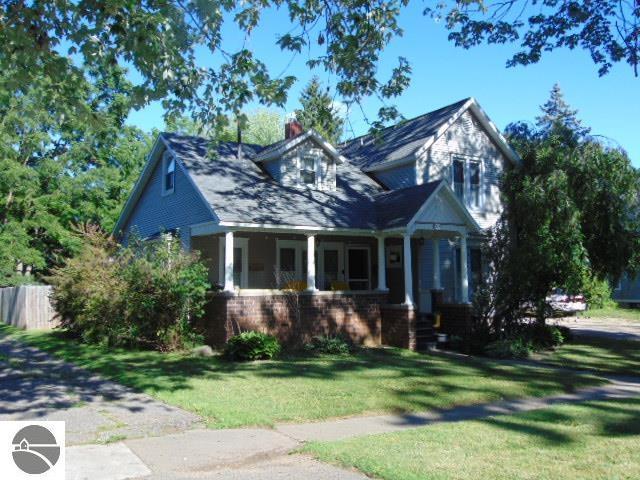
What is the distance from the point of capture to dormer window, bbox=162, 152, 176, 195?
63.7ft

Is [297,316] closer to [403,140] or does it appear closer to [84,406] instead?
[84,406]

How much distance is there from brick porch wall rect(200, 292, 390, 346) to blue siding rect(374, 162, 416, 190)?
490 centimetres

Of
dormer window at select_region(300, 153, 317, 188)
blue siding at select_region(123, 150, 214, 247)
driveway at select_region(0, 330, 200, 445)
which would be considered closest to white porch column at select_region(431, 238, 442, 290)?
dormer window at select_region(300, 153, 317, 188)

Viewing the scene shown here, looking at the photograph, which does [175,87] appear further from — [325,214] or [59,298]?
[59,298]

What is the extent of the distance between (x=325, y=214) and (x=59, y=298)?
8444 millimetres

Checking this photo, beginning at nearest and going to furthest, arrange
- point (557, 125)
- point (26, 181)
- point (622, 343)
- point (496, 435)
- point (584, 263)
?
point (496, 435)
point (584, 263)
point (622, 343)
point (557, 125)
point (26, 181)

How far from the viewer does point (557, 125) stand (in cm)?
2100

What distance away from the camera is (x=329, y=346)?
1498 cm

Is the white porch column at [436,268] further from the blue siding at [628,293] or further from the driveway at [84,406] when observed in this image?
the blue siding at [628,293]

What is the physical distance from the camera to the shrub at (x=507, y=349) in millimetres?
15241

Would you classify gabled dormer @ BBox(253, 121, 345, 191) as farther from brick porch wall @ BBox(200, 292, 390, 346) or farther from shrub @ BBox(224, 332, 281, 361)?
shrub @ BBox(224, 332, 281, 361)

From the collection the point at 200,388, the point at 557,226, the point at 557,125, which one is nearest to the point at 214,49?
the point at 200,388

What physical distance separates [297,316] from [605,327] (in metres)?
15.3

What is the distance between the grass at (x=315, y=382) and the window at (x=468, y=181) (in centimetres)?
784
